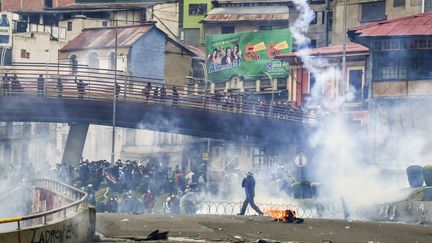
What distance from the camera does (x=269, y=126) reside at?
6341cm

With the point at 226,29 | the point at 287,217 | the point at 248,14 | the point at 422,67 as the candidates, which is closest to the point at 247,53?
the point at 226,29

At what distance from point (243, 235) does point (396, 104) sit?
32871 millimetres

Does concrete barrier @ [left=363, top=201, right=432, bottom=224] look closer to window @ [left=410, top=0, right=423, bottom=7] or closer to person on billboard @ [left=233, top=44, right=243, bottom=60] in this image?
window @ [left=410, top=0, right=423, bottom=7]

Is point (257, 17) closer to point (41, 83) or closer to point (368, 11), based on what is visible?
point (368, 11)

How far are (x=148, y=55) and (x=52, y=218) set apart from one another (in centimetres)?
6597

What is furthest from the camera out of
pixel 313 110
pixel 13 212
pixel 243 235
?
pixel 313 110

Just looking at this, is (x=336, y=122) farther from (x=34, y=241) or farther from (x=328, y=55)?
(x=34, y=241)

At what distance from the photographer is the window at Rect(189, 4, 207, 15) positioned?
10581 cm

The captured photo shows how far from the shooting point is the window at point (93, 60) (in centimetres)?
9325

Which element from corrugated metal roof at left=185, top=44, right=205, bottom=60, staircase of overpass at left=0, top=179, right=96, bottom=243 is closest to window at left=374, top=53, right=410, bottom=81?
staircase of overpass at left=0, top=179, right=96, bottom=243

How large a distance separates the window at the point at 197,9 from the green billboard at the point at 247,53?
46.0 ft

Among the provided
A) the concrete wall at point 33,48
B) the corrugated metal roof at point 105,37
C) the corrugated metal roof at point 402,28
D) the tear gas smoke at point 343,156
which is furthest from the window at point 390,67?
the concrete wall at point 33,48

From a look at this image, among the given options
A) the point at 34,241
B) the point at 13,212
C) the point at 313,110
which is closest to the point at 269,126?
the point at 313,110

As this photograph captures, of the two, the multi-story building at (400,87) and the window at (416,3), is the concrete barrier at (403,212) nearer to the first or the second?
the multi-story building at (400,87)
